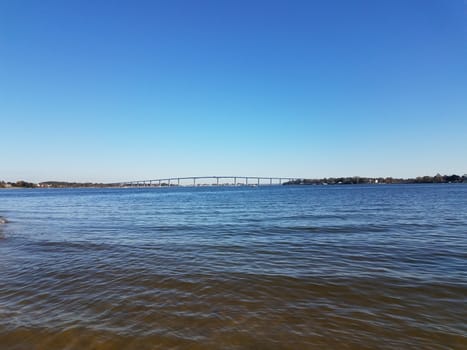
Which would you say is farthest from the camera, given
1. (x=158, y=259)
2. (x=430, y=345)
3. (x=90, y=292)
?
(x=158, y=259)

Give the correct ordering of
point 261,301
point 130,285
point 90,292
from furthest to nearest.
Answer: point 130,285 → point 90,292 → point 261,301

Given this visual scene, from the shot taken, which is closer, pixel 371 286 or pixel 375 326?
pixel 375 326

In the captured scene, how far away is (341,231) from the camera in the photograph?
16266 mm

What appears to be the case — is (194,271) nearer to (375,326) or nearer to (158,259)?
(158,259)

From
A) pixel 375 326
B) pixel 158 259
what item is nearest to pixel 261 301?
pixel 375 326

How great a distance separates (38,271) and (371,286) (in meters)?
10.7

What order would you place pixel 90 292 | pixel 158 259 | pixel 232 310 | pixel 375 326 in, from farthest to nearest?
pixel 158 259, pixel 90 292, pixel 232 310, pixel 375 326

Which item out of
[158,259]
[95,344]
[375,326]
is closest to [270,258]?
[158,259]

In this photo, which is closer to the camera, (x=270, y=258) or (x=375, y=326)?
(x=375, y=326)

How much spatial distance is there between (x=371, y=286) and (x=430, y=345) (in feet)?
9.00

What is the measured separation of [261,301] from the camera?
6.34m

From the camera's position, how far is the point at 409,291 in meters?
6.95

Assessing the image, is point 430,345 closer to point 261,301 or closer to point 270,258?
point 261,301

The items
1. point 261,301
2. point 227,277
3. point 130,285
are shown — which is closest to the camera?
point 261,301
